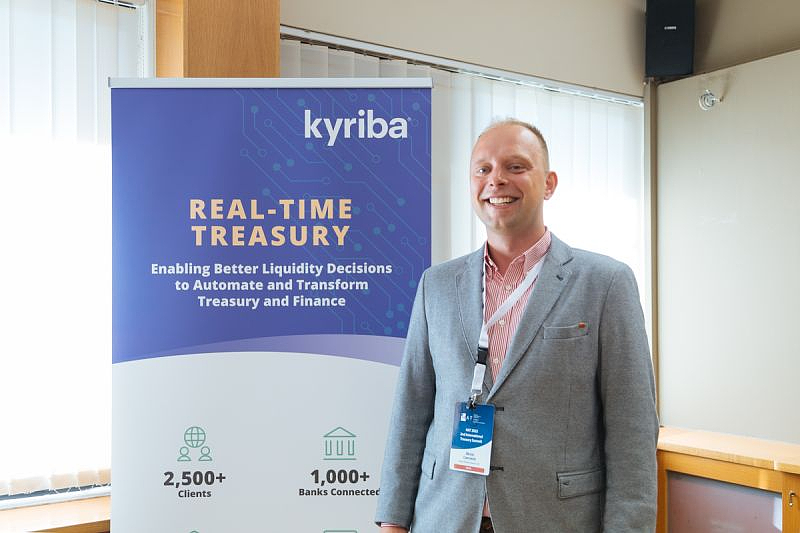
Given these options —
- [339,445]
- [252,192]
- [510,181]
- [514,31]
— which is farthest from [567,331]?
[514,31]

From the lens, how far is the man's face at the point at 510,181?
1667mm

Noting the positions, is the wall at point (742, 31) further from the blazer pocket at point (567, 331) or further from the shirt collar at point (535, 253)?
the blazer pocket at point (567, 331)

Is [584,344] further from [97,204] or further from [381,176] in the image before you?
[97,204]

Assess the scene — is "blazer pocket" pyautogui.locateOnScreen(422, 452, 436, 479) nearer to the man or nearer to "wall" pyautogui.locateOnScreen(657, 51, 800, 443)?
the man

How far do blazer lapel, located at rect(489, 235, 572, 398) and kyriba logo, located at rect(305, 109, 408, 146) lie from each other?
0.82 meters

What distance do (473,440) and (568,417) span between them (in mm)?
201

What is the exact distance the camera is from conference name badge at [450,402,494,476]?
1596 millimetres

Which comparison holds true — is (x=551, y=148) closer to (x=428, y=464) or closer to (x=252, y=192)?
(x=252, y=192)

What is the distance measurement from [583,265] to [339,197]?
0.89 meters

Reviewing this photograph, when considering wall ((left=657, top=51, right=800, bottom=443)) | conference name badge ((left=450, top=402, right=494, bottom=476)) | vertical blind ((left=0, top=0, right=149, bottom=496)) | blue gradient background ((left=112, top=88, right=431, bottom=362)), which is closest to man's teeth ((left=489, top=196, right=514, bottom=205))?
conference name badge ((left=450, top=402, right=494, bottom=476))

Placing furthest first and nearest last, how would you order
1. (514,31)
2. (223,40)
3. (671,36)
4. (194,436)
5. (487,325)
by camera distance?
(671,36), (514,31), (223,40), (194,436), (487,325)

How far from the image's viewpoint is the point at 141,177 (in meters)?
2.26

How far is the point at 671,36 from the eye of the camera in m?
4.57

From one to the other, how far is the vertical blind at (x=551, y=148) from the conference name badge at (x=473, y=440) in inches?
85.1
